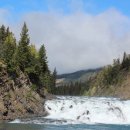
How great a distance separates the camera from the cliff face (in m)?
114

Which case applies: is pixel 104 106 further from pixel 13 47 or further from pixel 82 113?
pixel 13 47

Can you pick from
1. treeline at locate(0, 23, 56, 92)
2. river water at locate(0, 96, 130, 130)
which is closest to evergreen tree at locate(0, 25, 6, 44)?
treeline at locate(0, 23, 56, 92)

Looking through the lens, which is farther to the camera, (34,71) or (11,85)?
(34,71)

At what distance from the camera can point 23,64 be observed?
135 meters

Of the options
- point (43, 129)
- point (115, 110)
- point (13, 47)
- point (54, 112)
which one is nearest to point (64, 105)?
point (54, 112)

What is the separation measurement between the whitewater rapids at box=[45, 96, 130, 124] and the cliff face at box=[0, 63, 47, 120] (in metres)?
3.62

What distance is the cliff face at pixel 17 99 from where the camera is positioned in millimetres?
113844

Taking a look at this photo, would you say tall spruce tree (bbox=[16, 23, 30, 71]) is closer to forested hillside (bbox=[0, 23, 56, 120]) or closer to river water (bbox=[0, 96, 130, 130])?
forested hillside (bbox=[0, 23, 56, 120])

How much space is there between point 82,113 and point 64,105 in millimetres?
6189

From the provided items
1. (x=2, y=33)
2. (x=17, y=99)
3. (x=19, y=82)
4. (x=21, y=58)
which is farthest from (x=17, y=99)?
(x=2, y=33)

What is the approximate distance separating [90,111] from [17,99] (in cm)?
1887

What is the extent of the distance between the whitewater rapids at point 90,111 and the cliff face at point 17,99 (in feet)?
11.9

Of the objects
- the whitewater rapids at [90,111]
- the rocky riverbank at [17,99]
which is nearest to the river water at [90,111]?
the whitewater rapids at [90,111]

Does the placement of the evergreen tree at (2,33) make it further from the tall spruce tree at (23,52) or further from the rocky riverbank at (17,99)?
the rocky riverbank at (17,99)
